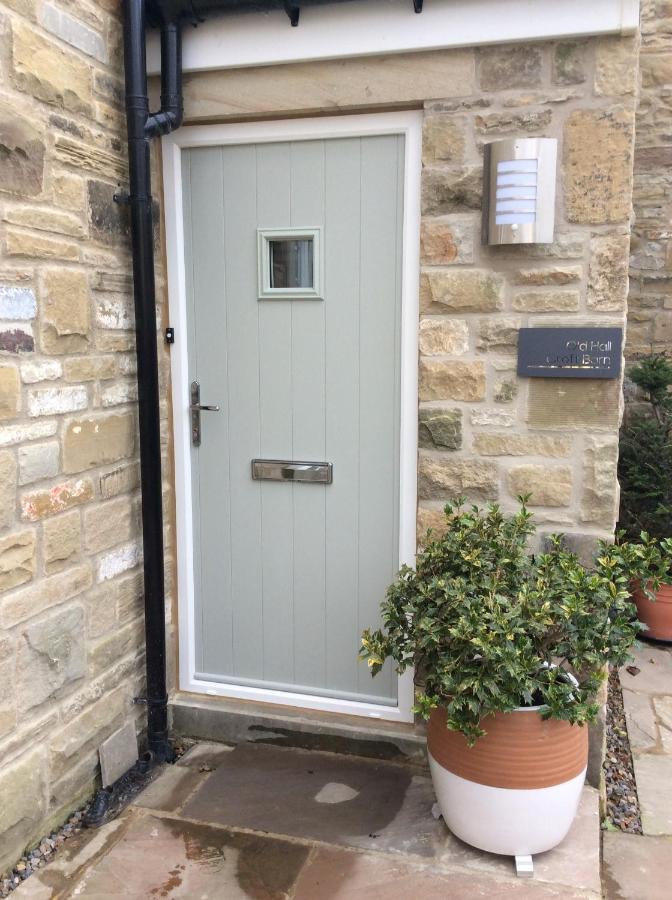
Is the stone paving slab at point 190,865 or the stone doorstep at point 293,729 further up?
the stone doorstep at point 293,729

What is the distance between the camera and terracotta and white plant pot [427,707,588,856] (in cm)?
223

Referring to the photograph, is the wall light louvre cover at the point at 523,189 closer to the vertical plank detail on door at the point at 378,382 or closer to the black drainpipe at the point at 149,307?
the vertical plank detail on door at the point at 378,382

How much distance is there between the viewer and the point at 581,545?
262 cm

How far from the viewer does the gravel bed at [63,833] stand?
229 cm

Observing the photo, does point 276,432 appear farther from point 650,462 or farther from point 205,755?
point 650,462

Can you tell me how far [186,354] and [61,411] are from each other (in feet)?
2.20

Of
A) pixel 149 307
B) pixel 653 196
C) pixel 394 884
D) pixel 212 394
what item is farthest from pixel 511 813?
pixel 653 196

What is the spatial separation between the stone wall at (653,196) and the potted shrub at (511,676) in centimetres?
289

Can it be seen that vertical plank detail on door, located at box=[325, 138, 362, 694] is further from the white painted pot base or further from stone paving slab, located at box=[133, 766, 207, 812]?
the white painted pot base

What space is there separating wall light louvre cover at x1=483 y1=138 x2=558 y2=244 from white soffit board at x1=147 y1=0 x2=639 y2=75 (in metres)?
0.35

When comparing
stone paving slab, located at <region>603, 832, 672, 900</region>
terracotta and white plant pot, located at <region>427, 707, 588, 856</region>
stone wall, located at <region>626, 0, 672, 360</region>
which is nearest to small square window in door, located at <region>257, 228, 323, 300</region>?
terracotta and white plant pot, located at <region>427, 707, 588, 856</region>

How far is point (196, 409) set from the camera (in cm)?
302

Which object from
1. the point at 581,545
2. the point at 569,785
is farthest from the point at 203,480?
the point at 569,785

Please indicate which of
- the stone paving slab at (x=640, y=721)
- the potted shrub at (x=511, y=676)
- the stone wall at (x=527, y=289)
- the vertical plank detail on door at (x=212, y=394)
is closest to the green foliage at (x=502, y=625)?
the potted shrub at (x=511, y=676)
